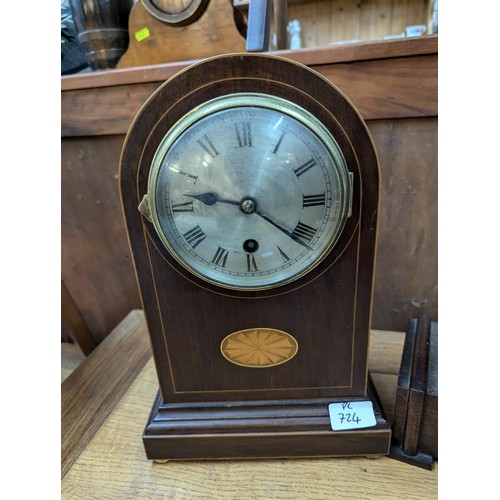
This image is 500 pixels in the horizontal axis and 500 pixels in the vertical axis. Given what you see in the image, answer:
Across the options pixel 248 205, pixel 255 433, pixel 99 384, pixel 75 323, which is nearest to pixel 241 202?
pixel 248 205

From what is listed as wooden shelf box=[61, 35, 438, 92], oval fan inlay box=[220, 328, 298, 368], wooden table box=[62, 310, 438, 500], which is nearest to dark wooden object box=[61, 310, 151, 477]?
wooden table box=[62, 310, 438, 500]

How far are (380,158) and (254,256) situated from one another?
0.67 meters

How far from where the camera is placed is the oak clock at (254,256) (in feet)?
2.07

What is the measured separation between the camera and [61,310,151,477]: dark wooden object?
3.21ft

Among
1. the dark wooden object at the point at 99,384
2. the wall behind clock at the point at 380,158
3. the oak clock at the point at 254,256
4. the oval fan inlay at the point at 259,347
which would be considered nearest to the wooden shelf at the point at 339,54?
the wall behind clock at the point at 380,158

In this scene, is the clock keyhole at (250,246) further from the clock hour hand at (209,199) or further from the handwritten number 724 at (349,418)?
the handwritten number 724 at (349,418)

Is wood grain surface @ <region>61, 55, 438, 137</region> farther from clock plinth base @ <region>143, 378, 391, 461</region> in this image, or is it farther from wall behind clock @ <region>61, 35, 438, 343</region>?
clock plinth base @ <region>143, 378, 391, 461</region>

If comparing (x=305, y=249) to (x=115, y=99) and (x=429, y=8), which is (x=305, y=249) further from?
(x=429, y=8)

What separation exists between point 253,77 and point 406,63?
23.3 inches

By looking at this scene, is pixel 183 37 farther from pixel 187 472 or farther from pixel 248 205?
pixel 187 472

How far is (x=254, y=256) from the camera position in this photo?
0.69 m

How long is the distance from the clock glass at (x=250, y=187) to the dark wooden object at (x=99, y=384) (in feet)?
2.03

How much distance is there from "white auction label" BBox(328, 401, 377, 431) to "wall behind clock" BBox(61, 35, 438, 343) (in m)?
0.58

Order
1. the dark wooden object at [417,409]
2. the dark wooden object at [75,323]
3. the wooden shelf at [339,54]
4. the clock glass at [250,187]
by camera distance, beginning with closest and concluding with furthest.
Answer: the clock glass at [250,187] < the dark wooden object at [417,409] < the wooden shelf at [339,54] < the dark wooden object at [75,323]
